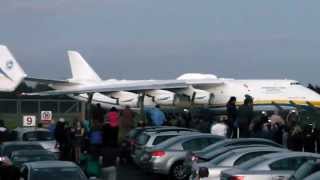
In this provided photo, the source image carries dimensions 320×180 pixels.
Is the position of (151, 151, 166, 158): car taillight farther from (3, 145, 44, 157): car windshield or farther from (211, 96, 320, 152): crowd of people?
(211, 96, 320, 152): crowd of people

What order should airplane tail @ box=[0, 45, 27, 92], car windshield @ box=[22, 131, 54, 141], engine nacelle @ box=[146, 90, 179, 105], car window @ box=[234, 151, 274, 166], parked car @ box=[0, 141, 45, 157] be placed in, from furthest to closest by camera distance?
airplane tail @ box=[0, 45, 27, 92] → engine nacelle @ box=[146, 90, 179, 105] → car windshield @ box=[22, 131, 54, 141] → parked car @ box=[0, 141, 45, 157] → car window @ box=[234, 151, 274, 166]

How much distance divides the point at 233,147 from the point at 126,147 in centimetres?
993

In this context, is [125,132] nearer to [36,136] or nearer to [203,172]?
[36,136]

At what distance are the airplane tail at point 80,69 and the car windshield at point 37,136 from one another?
146 feet

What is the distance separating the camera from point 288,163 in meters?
16.4

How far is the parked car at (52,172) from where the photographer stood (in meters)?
15.8

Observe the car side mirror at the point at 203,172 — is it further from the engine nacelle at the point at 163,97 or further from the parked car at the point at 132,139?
the engine nacelle at the point at 163,97

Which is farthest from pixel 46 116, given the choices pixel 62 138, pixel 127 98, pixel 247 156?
pixel 247 156

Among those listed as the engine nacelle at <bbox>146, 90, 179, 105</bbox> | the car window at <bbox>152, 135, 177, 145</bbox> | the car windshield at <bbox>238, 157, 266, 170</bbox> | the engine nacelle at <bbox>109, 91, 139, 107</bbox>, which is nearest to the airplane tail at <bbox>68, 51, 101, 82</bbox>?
the engine nacelle at <bbox>109, 91, 139, 107</bbox>

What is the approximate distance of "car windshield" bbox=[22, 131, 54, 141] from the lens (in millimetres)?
28981

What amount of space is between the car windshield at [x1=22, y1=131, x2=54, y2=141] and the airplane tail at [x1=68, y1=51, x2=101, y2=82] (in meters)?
44.4

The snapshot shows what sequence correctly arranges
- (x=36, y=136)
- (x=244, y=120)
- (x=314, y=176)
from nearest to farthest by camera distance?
(x=314, y=176)
(x=244, y=120)
(x=36, y=136)

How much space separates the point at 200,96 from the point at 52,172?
134 feet

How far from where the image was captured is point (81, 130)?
30.2 m
